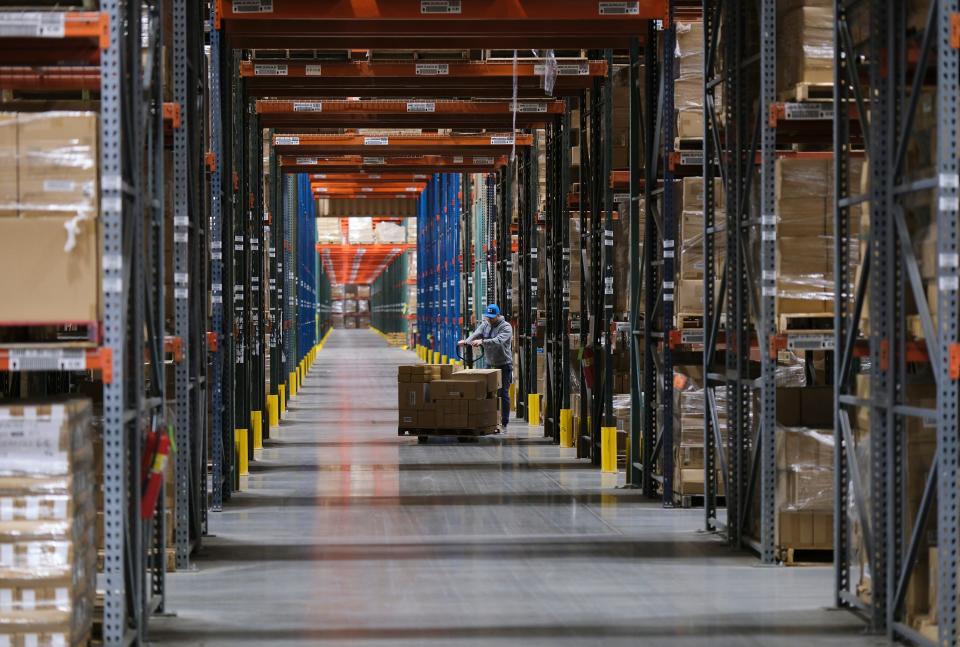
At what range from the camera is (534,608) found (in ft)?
26.3

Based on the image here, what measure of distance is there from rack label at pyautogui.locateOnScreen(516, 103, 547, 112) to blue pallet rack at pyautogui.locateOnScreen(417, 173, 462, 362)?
51.9 feet

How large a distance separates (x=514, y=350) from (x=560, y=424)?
643cm

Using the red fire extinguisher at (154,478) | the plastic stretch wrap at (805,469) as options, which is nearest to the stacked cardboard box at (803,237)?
the plastic stretch wrap at (805,469)

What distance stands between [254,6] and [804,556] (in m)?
6.31

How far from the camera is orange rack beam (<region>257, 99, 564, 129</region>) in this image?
18.0 m

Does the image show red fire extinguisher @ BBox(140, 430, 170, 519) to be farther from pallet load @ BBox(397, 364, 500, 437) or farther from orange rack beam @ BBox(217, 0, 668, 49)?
pallet load @ BBox(397, 364, 500, 437)

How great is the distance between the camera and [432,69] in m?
15.5

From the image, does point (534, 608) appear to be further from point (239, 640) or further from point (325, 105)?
point (325, 105)

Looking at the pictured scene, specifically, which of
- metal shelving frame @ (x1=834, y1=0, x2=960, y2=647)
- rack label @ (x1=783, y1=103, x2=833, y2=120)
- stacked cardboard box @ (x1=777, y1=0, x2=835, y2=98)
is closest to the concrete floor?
metal shelving frame @ (x1=834, y1=0, x2=960, y2=647)

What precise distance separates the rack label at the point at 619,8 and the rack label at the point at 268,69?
4172 millimetres

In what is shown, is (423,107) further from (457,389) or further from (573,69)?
(573,69)

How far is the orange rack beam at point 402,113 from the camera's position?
18016mm

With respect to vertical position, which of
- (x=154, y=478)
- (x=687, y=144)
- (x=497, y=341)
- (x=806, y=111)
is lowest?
(x=154, y=478)

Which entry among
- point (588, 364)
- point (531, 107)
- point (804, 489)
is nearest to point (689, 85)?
point (804, 489)
